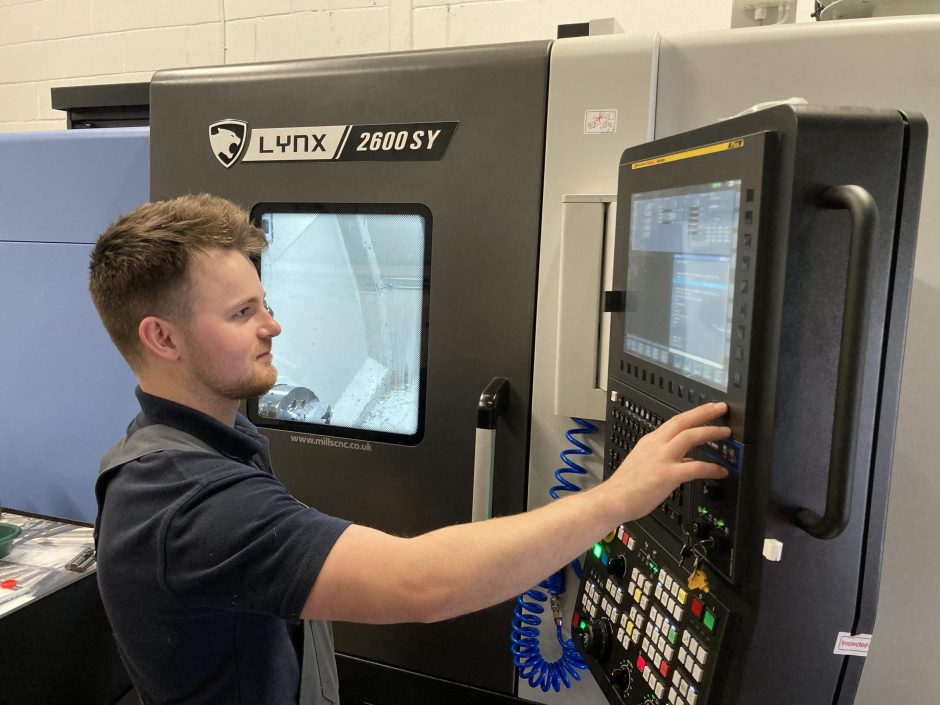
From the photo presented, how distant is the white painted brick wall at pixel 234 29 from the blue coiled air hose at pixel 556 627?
4.84 feet

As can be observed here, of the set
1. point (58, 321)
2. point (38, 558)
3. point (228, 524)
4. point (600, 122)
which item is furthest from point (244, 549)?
point (58, 321)

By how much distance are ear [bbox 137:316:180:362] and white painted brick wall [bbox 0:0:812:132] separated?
5.60 ft

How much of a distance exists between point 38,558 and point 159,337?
3.21ft

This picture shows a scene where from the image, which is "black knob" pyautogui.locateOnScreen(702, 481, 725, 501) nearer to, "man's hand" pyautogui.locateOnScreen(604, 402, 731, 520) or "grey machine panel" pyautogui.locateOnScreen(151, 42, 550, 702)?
"man's hand" pyautogui.locateOnScreen(604, 402, 731, 520)

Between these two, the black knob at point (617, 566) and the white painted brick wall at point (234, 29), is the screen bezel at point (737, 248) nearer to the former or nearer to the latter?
the black knob at point (617, 566)

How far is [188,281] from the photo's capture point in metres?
1.03

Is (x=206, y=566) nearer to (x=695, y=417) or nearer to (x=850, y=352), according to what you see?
(x=695, y=417)

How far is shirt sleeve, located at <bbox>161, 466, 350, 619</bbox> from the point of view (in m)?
0.84

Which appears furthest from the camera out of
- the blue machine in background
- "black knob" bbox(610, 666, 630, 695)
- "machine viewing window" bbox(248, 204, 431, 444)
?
the blue machine in background

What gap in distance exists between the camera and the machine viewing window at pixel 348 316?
1396 mm

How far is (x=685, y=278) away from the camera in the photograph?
0.91 metres

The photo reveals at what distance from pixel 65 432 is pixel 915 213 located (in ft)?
6.30

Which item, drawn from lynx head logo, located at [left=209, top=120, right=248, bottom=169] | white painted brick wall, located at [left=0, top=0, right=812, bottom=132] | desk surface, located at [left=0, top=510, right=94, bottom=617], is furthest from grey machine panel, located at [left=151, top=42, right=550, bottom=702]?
white painted brick wall, located at [left=0, top=0, right=812, bottom=132]

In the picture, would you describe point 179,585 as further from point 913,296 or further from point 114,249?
point 913,296
